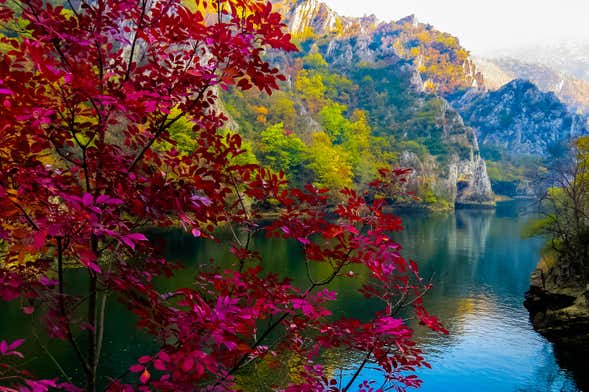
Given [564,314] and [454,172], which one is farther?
[454,172]

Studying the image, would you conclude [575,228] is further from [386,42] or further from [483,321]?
[386,42]

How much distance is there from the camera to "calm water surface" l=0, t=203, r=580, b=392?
1242 centimetres

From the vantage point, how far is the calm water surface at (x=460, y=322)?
1242cm

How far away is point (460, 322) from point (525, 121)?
5031 inches

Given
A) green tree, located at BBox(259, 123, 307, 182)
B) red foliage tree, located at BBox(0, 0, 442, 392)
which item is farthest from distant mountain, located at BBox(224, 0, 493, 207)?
red foliage tree, located at BBox(0, 0, 442, 392)

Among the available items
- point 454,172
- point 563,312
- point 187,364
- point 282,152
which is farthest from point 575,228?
point 454,172

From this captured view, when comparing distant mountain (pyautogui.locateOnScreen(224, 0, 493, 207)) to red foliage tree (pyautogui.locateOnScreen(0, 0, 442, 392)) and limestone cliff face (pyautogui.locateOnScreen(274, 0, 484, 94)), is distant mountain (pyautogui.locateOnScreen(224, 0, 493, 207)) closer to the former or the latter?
limestone cliff face (pyautogui.locateOnScreen(274, 0, 484, 94))

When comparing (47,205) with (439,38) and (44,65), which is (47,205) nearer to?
(44,65)

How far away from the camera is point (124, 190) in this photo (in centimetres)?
253

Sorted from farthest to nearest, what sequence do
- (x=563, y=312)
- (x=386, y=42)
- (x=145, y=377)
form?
1. (x=386, y=42)
2. (x=563, y=312)
3. (x=145, y=377)

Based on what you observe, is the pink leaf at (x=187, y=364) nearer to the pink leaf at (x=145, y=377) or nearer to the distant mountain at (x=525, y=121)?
the pink leaf at (x=145, y=377)

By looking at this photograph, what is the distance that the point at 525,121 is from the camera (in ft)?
410

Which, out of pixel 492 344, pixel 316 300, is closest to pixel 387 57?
pixel 492 344

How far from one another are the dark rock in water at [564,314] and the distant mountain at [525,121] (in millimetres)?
115624
